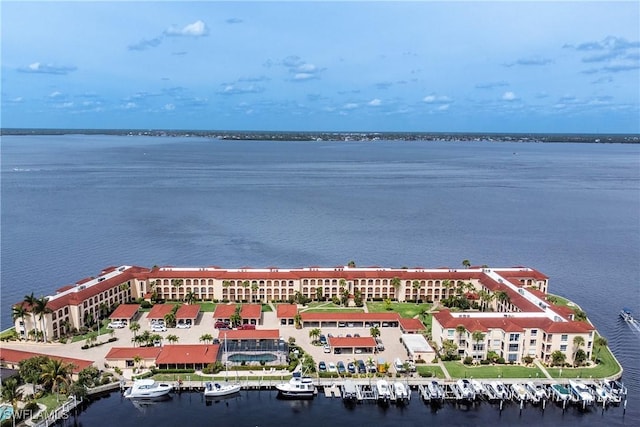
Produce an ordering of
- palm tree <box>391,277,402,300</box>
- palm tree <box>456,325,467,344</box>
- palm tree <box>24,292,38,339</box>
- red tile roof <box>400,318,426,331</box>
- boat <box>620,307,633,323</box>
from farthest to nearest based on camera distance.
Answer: palm tree <box>391,277,402,300</box>
boat <box>620,307,633,323</box>
red tile roof <box>400,318,426,331</box>
palm tree <box>24,292,38,339</box>
palm tree <box>456,325,467,344</box>

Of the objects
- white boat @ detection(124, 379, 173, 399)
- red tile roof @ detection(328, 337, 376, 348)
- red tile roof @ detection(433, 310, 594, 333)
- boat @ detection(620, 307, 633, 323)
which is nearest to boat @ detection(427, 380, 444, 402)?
red tile roof @ detection(433, 310, 594, 333)

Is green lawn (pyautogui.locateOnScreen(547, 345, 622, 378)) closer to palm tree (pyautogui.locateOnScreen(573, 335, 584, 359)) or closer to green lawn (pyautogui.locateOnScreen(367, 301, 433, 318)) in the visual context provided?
palm tree (pyautogui.locateOnScreen(573, 335, 584, 359))

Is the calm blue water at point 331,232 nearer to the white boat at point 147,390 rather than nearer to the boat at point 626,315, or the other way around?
the boat at point 626,315

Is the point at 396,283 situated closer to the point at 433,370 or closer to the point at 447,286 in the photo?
the point at 447,286

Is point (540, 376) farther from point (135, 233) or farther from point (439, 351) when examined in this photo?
point (135, 233)

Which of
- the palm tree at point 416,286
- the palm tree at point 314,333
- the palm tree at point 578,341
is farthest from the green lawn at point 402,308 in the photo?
the palm tree at point 578,341

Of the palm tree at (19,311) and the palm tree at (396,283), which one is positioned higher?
the palm tree at (19,311)
